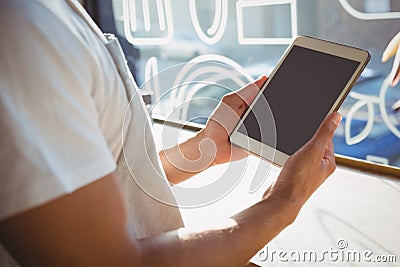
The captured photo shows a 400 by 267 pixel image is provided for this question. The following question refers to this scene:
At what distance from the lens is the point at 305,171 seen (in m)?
0.58

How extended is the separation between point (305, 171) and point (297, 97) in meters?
0.17

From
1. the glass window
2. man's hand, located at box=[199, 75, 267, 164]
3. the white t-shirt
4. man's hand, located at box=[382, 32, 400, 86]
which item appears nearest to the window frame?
the glass window

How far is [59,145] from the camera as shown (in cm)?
40

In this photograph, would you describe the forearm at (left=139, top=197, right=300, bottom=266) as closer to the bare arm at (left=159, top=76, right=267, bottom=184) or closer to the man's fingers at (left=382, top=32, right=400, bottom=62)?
the bare arm at (left=159, top=76, right=267, bottom=184)

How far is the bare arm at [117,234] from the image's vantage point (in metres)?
0.40

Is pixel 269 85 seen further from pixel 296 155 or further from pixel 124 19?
pixel 124 19

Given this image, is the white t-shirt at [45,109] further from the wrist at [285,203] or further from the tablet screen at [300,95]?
the tablet screen at [300,95]

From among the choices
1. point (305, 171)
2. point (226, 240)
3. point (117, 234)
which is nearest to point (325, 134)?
point (305, 171)

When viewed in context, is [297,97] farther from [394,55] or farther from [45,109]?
[45,109]

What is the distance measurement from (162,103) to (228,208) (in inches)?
22.8

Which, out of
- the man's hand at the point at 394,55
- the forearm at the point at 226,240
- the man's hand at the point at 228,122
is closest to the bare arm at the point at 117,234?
the forearm at the point at 226,240

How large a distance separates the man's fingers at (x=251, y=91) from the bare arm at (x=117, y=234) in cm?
24

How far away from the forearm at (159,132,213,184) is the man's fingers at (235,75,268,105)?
0.30 ft

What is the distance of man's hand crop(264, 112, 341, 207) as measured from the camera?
58cm
